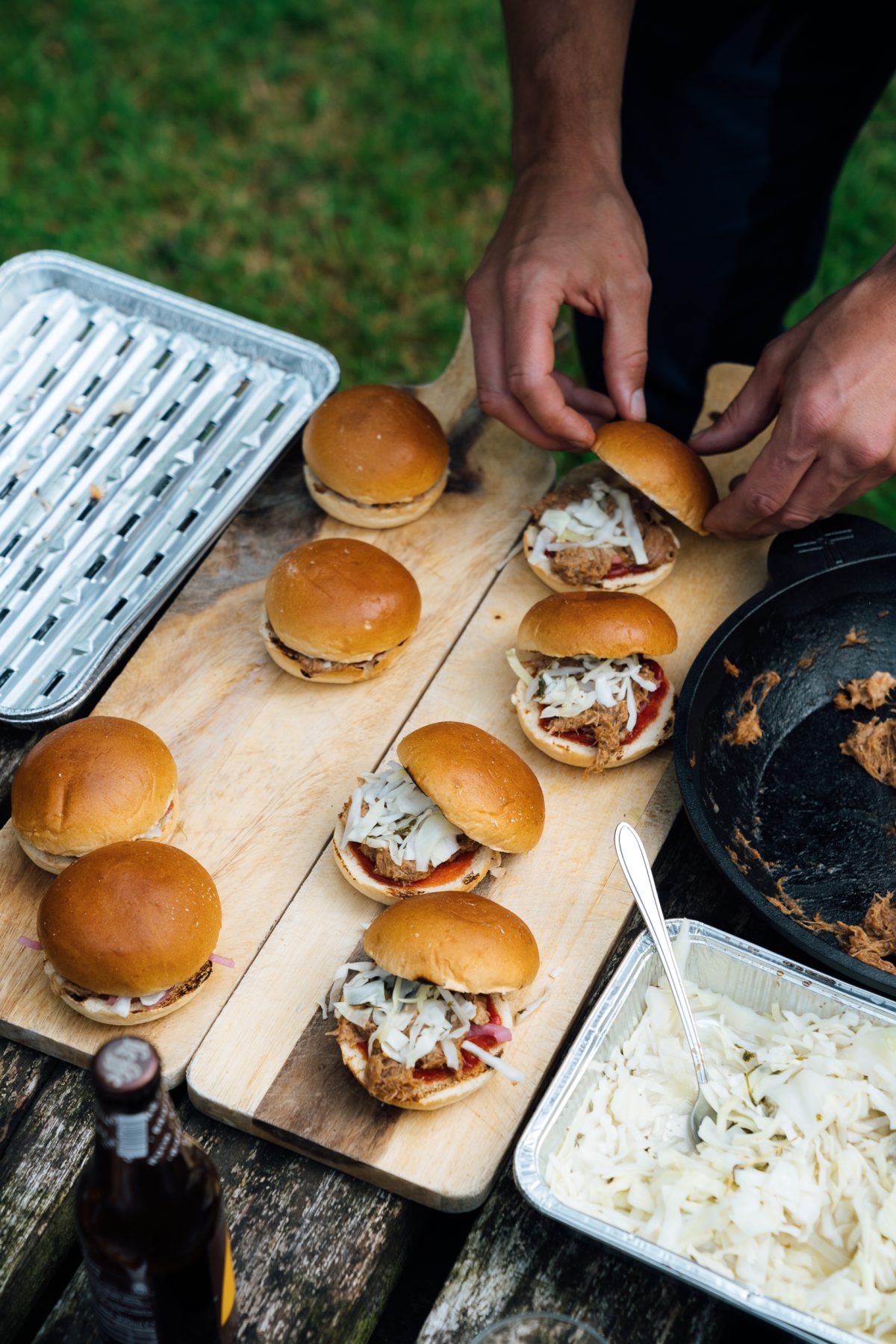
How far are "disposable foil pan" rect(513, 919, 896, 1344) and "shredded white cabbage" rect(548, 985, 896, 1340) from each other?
27 millimetres

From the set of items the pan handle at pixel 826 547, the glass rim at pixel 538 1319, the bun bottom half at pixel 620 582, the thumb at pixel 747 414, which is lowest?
the glass rim at pixel 538 1319

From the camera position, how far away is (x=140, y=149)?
6.92 meters

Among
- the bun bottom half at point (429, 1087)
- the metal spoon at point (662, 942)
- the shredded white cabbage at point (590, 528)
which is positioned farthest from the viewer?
the shredded white cabbage at point (590, 528)

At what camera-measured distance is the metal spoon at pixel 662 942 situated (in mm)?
2297

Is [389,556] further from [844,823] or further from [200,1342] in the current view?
[200,1342]

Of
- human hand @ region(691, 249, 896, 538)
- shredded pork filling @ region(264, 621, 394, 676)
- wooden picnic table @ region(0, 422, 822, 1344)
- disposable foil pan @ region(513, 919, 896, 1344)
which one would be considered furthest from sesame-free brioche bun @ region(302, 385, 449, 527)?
wooden picnic table @ region(0, 422, 822, 1344)

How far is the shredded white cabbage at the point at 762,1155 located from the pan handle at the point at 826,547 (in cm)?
129

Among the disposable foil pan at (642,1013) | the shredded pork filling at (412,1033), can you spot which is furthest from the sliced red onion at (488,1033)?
the disposable foil pan at (642,1013)

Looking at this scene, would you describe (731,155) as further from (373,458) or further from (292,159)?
(292,159)

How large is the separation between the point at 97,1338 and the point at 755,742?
77.3 inches

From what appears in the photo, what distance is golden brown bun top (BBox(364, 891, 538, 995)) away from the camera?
7.93 feet

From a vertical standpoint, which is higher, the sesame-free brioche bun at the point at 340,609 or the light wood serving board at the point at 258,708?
the sesame-free brioche bun at the point at 340,609

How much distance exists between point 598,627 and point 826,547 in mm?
740

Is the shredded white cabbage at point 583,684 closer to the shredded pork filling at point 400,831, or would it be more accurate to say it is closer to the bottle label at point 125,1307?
the shredded pork filling at point 400,831
